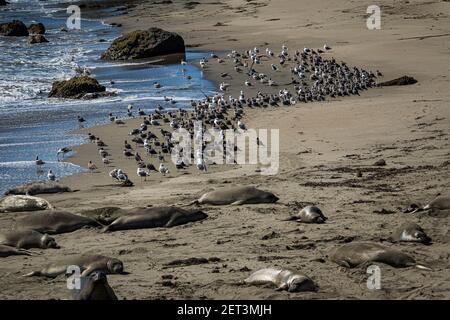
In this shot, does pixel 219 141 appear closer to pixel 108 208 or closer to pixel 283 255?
pixel 108 208

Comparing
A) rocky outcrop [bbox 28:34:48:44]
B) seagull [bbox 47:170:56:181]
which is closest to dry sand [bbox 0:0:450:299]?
seagull [bbox 47:170:56:181]

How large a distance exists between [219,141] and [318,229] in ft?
17.6

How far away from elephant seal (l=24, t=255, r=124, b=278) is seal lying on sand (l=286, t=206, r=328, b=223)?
225 cm

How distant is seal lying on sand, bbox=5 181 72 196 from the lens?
11688 millimetres

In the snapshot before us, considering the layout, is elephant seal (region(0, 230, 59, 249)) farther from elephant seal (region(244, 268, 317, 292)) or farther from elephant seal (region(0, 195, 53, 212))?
elephant seal (region(244, 268, 317, 292))

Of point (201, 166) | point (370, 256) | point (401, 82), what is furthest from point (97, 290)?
point (401, 82)

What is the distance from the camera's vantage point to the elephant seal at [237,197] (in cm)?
1044

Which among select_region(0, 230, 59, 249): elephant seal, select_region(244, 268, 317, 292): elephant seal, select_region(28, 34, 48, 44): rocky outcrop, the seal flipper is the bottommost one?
select_region(28, 34, 48, 44): rocky outcrop

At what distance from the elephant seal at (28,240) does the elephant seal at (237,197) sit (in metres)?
2.08

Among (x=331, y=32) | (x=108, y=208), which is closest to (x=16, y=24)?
(x=331, y=32)

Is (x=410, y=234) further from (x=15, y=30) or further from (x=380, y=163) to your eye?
(x=15, y=30)

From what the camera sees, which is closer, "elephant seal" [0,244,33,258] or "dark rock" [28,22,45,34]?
"elephant seal" [0,244,33,258]

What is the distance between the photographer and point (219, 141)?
1438 centimetres

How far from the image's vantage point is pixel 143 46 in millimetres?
25812
